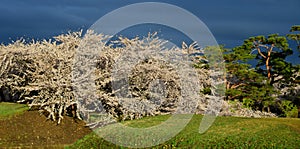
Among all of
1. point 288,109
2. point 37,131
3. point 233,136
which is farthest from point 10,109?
point 288,109

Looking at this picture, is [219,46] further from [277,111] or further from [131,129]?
[131,129]

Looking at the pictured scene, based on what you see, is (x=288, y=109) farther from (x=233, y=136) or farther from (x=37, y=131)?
(x=37, y=131)

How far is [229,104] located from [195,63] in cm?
455

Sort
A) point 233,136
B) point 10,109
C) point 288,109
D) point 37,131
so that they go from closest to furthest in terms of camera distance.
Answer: point 233,136 → point 37,131 → point 10,109 → point 288,109

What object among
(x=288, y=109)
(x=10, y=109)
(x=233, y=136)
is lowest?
(x=233, y=136)

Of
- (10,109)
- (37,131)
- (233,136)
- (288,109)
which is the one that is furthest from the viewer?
(288,109)

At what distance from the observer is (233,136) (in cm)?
1287

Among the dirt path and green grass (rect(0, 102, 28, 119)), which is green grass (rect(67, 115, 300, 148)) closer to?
the dirt path

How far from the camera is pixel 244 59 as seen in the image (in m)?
25.3

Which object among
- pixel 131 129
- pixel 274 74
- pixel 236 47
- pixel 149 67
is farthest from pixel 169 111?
pixel 274 74

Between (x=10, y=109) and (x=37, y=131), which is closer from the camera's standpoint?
(x=37, y=131)

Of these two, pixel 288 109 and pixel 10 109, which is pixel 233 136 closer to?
pixel 10 109

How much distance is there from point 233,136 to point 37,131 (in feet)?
24.0

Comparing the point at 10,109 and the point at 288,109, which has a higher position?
the point at 288,109
